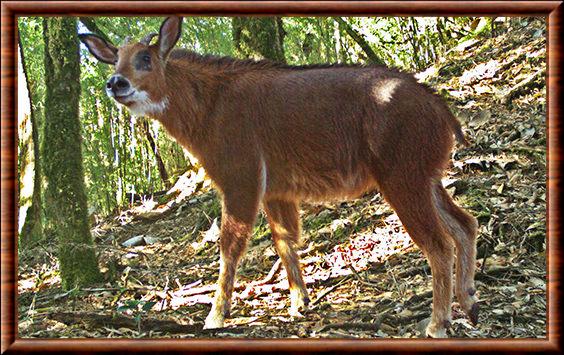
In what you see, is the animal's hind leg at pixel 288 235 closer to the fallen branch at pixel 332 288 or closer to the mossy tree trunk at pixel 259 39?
the fallen branch at pixel 332 288

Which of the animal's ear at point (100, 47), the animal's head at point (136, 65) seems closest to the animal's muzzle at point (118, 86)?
the animal's head at point (136, 65)

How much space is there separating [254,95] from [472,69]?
2.14m

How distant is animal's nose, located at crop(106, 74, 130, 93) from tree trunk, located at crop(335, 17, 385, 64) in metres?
1.80

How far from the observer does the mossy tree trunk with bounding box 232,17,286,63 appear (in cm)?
610

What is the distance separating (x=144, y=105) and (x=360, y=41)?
6.30 feet

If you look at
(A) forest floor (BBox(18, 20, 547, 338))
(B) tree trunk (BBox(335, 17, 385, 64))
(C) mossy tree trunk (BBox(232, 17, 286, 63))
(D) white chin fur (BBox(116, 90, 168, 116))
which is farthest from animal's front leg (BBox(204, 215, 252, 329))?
(B) tree trunk (BBox(335, 17, 385, 64))

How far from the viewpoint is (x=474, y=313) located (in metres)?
5.39

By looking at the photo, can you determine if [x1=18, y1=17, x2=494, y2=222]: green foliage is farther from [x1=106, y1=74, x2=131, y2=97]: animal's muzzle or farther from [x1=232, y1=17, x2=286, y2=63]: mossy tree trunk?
[x1=106, y1=74, x2=131, y2=97]: animal's muzzle

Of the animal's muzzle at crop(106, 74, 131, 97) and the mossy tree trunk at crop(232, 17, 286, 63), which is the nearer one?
the animal's muzzle at crop(106, 74, 131, 97)

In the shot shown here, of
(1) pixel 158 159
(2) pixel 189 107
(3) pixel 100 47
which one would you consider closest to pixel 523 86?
(2) pixel 189 107

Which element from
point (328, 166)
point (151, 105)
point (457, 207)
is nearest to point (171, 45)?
point (151, 105)

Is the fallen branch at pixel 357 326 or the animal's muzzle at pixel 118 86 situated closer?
the fallen branch at pixel 357 326

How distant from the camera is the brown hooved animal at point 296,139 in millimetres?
5484

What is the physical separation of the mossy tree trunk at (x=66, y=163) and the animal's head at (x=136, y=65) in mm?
647
